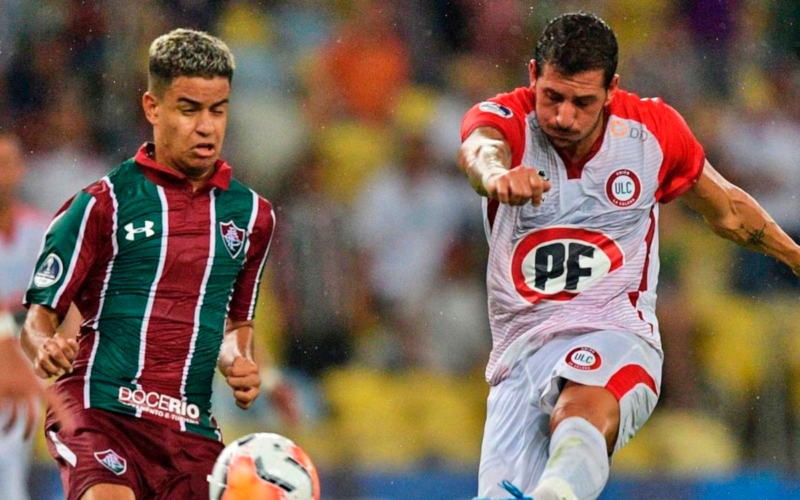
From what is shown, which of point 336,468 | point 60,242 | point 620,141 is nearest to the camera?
point 60,242

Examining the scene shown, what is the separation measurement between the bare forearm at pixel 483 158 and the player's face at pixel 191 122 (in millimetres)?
716

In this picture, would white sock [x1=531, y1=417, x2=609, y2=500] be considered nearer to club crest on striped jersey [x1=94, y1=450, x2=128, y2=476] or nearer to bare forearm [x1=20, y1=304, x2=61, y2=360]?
club crest on striped jersey [x1=94, y1=450, x2=128, y2=476]

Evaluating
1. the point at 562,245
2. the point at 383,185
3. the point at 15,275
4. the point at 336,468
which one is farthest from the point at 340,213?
the point at 562,245

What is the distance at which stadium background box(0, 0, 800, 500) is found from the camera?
6867 millimetres

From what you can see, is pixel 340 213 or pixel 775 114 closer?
pixel 340 213

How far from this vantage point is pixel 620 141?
4.17 m

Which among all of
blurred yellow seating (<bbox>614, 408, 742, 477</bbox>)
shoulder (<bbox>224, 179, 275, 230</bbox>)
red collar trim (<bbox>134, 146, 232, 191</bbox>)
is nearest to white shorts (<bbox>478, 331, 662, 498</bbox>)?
shoulder (<bbox>224, 179, 275, 230</bbox>)

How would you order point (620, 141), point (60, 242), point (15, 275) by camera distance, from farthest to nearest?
point (15, 275) < point (620, 141) < point (60, 242)

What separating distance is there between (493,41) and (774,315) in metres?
2.21

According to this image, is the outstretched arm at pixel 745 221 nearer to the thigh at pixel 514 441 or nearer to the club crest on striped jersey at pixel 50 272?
the thigh at pixel 514 441

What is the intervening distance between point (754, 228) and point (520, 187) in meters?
1.46

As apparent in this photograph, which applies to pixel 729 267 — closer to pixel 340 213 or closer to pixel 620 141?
pixel 340 213

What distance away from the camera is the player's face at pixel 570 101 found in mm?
3932

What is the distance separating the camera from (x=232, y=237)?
3879 mm
